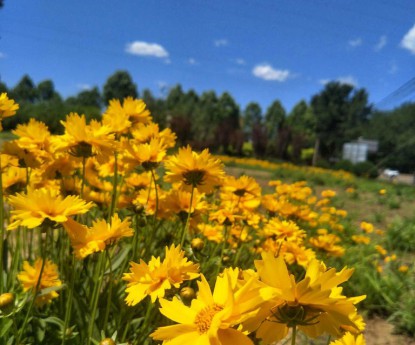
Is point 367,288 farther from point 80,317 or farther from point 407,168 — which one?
point 407,168

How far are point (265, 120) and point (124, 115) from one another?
1745 inches

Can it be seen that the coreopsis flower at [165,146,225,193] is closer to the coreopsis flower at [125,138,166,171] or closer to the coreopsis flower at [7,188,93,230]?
the coreopsis flower at [125,138,166,171]

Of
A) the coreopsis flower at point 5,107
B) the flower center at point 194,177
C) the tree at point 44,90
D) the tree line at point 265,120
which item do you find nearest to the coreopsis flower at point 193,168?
the flower center at point 194,177

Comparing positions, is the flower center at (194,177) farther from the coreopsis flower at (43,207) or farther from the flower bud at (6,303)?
the flower bud at (6,303)

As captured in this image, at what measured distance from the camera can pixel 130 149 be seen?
1212mm

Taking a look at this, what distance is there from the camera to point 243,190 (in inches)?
57.7

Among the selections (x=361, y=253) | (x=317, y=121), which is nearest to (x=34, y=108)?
(x=361, y=253)

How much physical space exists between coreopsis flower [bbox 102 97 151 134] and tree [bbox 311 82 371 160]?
29.7 m

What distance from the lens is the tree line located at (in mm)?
17030

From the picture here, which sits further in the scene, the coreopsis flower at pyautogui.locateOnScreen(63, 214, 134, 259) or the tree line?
the tree line

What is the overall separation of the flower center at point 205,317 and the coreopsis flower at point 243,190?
87 cm

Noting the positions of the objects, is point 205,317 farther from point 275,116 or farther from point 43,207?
point 275,116

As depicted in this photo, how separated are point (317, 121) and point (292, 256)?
31.9 m

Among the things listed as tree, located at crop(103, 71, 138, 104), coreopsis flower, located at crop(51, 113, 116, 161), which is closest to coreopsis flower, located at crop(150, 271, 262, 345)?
coreopsis flower, located at crop(51, 113, 116, 161)
